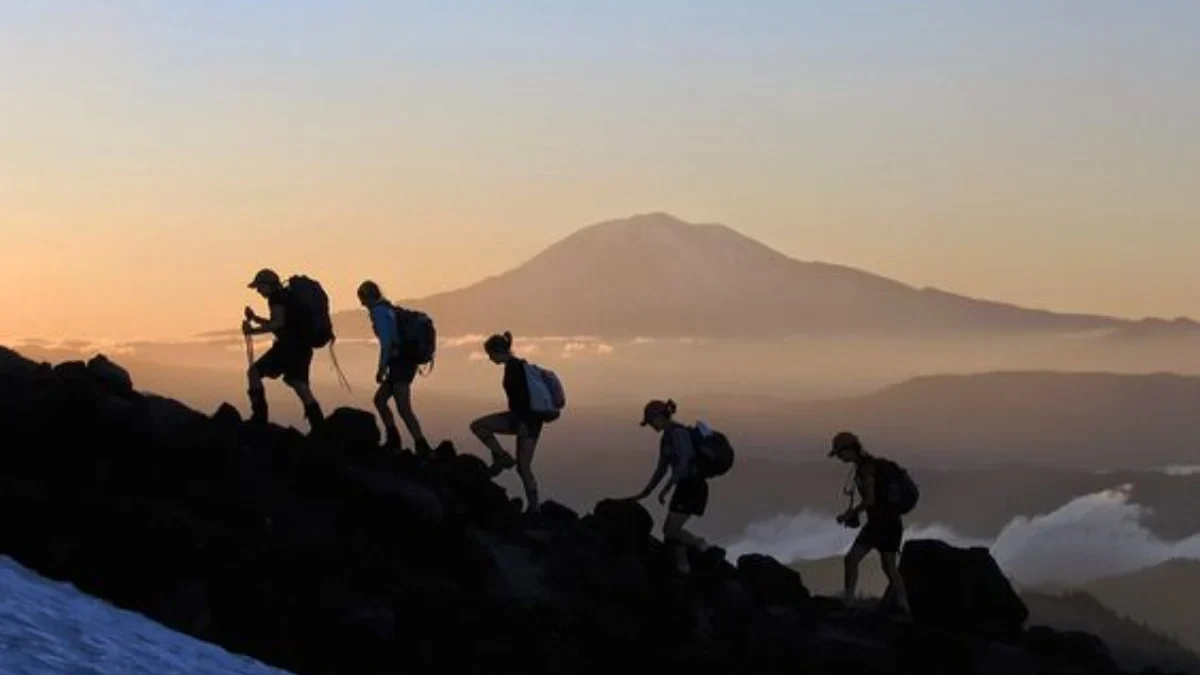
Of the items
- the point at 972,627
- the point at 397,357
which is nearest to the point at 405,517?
the point at 397,357

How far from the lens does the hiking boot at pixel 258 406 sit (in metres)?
24.3

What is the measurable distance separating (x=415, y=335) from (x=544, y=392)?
5.86 ft

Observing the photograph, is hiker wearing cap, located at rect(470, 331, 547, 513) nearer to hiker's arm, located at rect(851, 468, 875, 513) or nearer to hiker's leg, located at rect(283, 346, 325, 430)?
hiker's leg, located at rect(283, 346, 325, 430)

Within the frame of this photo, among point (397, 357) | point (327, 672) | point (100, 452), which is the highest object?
point (397, 357)

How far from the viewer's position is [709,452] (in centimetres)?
2383

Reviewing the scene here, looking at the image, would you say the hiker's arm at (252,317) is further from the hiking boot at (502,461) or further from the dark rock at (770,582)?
the dark rock at (770,582)

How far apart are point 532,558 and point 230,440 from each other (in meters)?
4.67

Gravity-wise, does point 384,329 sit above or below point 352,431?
above

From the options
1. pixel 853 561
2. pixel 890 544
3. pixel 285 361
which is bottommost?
pixel 853 561

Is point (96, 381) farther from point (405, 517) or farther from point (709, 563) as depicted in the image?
point (709, 563)

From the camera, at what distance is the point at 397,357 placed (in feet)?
78.3

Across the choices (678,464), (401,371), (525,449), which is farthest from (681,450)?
(401,371)

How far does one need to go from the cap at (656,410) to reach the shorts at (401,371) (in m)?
3.03

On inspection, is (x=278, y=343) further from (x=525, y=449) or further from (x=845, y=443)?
(x=845, y=443)
